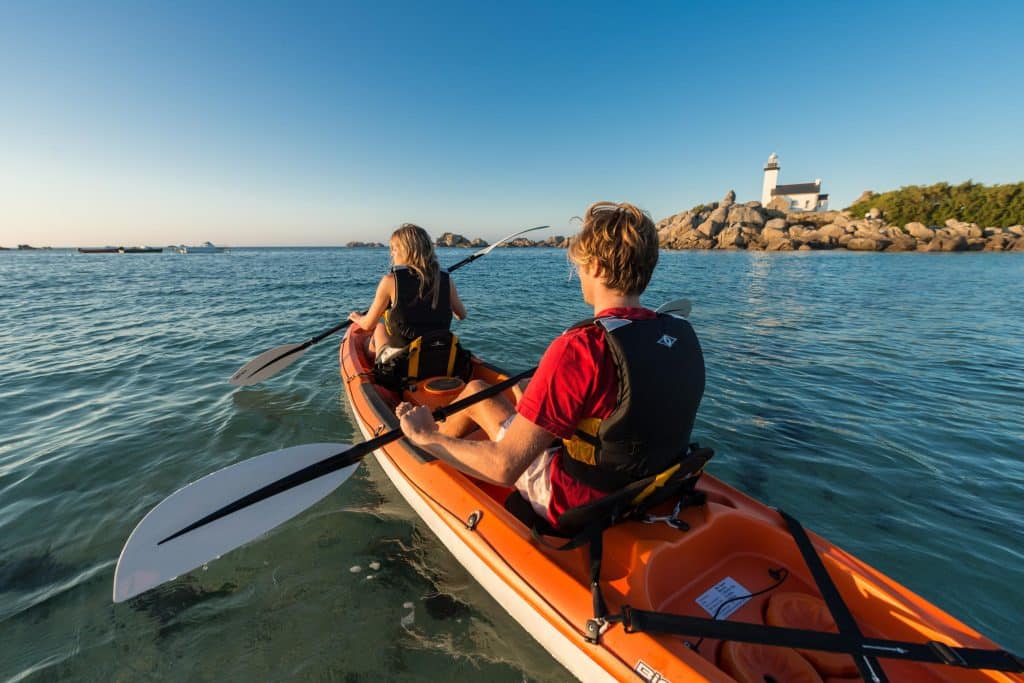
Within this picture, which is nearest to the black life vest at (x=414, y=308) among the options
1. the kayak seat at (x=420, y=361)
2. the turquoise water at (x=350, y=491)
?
the kayak seat at (x=420, y=361)

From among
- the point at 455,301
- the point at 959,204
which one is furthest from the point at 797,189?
the point at 455,301

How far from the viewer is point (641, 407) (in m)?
1.85

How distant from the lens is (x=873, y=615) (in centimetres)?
202

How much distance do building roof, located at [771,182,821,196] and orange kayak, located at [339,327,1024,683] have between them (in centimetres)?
10601

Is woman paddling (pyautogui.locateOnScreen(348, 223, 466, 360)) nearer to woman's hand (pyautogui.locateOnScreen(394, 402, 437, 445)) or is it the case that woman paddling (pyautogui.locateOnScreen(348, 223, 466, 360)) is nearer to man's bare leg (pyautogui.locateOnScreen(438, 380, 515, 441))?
man's bare leg (pyautogui.locateOnScreen(438, 380, 515, 441))

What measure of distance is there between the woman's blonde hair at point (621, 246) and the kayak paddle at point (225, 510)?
173 cm

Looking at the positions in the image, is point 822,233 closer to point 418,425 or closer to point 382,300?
point 382,300

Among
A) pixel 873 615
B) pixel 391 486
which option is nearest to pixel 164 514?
pixel 391 486

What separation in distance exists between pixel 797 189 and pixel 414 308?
10773 centimetres

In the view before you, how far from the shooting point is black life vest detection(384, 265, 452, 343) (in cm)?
462

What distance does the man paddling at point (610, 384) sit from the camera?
184 cm

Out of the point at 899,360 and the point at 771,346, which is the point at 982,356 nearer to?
the point at 899,360

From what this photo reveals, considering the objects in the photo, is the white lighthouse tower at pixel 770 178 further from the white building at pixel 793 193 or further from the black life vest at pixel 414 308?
the black life vest at pixel 414 308

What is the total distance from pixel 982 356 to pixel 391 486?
11332 millimetres
